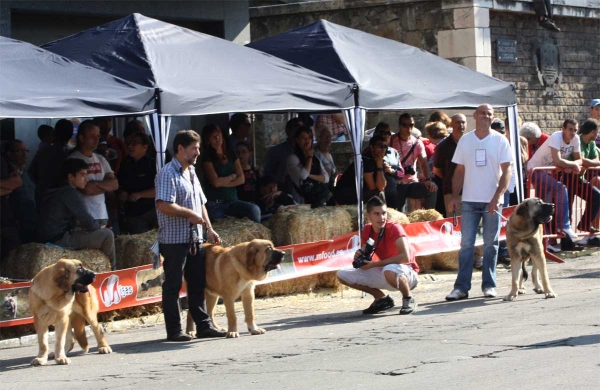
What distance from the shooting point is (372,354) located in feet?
27.5

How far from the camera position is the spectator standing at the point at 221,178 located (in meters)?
12.6

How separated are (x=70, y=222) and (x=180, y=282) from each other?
195 cm

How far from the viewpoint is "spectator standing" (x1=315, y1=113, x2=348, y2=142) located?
18.7 metres

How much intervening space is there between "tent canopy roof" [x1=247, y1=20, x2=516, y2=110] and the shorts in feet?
8.53

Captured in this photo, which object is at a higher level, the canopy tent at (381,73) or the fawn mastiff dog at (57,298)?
the canopy tent at (381,73)

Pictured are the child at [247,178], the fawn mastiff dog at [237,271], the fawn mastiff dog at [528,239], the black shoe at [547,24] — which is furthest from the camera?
the black shoe at [547,24]

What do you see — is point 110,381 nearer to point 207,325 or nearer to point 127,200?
point 207,325

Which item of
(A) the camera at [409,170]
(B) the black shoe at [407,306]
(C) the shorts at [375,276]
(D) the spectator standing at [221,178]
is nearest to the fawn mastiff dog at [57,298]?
(C) the shorts at [375,276]

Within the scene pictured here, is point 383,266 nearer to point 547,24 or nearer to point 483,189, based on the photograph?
point 483,189

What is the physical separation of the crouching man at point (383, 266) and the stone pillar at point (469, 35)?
11.1m

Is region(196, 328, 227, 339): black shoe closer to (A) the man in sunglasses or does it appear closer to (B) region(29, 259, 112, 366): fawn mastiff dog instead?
(B) region(29, 259, 112, 366): fawn mastiff dog

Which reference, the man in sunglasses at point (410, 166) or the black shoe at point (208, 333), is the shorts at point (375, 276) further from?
the man in sunglasses at point (410, 166)

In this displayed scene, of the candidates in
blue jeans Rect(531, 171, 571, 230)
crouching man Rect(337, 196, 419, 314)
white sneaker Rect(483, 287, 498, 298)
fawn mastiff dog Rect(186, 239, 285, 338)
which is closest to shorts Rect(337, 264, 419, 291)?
crouching man Rect(337, 196, 419, 314)

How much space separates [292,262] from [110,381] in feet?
15.8
